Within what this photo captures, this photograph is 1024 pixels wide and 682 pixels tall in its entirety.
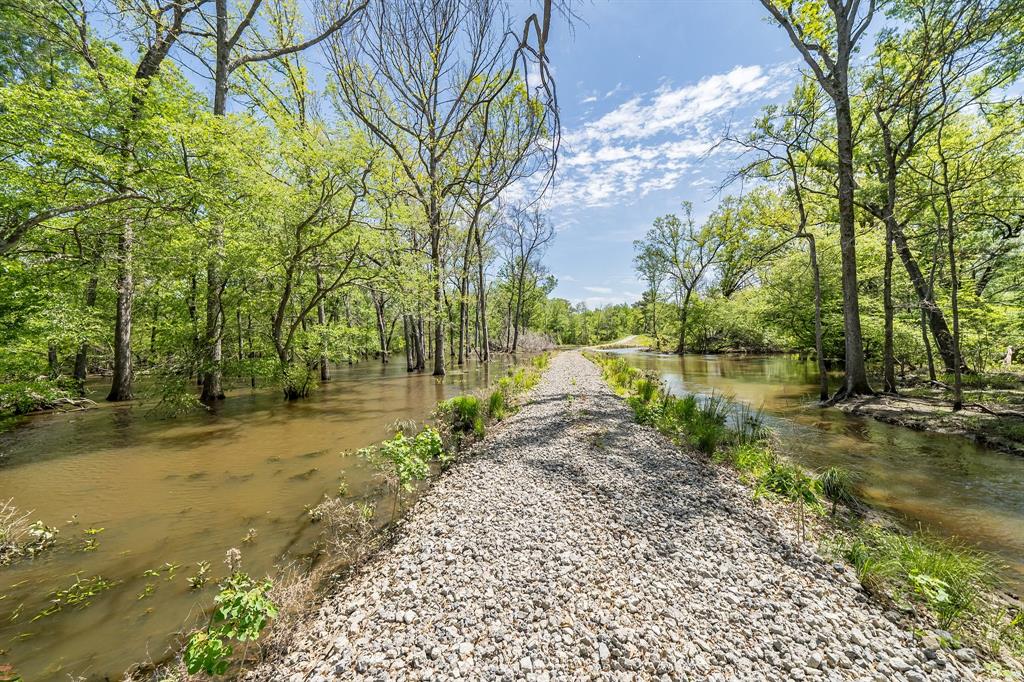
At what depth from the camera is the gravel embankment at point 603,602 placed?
2146 millimetres

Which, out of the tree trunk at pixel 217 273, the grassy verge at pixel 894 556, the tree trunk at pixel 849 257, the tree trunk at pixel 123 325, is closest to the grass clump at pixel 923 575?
the grassy verge at pixel 894 556

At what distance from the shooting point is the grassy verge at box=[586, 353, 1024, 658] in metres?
2.41

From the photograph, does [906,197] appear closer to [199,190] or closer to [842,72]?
[842,72]

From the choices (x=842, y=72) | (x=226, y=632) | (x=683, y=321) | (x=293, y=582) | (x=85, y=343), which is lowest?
(x=293, y=582)

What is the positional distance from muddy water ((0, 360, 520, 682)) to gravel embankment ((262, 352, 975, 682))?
1.49 m

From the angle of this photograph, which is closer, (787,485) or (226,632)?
(226,632)

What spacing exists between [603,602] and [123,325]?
15771 mm

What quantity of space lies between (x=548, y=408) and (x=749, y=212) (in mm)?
17057

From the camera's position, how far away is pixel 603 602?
8.70 ft

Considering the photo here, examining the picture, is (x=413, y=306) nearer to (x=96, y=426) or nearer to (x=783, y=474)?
(x=96, y=426)

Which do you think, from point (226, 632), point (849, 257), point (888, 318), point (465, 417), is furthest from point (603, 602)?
point (888, 318)

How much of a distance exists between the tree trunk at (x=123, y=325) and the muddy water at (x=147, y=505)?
2397 mm

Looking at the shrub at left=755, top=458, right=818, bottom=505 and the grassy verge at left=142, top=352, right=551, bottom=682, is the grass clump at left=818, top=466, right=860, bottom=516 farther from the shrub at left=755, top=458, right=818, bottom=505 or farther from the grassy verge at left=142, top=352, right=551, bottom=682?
the grassy verge at left=142, top=352, right=551, bottom=682

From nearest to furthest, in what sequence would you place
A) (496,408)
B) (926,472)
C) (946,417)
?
(926,472) → (946,417) → (496,408)
